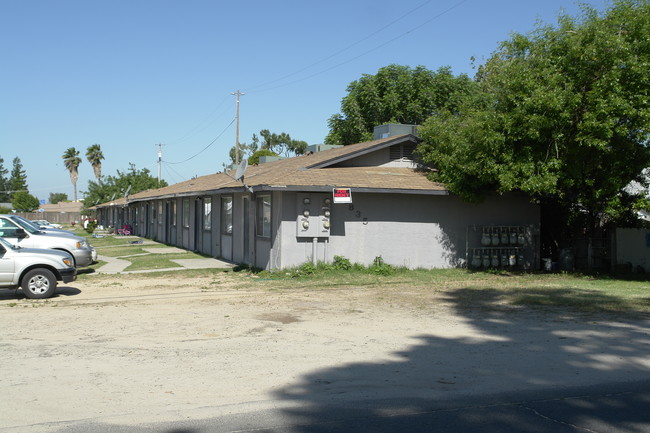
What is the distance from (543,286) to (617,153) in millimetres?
4255

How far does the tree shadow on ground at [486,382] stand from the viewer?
535 centimetres

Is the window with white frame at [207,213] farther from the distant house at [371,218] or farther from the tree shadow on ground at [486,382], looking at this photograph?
the tree shadow on ground at [486,382]

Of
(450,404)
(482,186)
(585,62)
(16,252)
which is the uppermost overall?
(585,62)

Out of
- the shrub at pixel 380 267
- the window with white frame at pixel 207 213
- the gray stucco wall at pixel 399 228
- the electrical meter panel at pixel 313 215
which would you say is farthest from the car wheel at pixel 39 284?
the window with white frame at pixel 207 213

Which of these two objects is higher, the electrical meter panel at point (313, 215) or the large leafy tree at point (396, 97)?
the large leafy tree at point (396, 97)

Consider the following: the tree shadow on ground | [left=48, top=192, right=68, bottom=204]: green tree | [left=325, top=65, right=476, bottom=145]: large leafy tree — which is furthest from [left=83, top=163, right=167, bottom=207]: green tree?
[left=48, top=192, right=68, bottom=204]: green tree

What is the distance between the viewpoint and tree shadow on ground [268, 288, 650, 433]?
535cm

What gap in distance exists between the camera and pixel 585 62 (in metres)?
15.6

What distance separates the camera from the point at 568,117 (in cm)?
1539

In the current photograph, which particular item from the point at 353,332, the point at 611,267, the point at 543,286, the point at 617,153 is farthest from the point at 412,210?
the point at 353,332

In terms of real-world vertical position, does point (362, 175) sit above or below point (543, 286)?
above

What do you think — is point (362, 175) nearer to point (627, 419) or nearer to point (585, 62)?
point (585, 62)

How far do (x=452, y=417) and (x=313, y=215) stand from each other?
11.6 metres

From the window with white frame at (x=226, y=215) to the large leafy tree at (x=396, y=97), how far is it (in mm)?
21032
